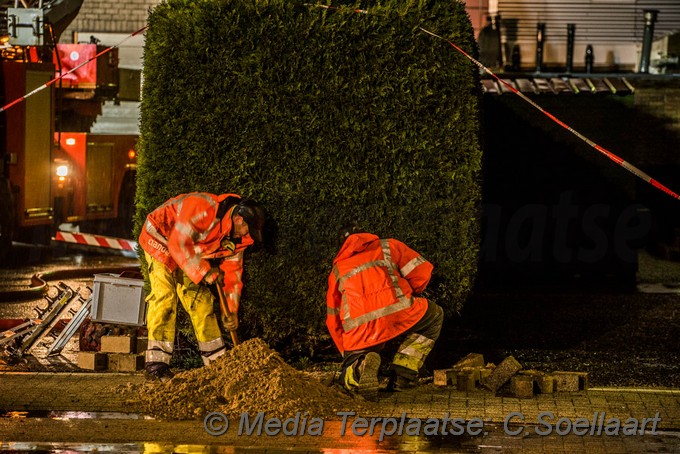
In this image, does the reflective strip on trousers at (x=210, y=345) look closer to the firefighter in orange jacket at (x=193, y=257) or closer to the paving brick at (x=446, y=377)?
the firefighter in orange jacket at (x=193, y=257)

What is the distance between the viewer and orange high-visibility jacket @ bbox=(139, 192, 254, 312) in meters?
8.09

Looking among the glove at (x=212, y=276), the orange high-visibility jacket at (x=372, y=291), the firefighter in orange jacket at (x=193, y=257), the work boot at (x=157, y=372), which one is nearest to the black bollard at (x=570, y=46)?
the orange high-visibility jacket at (x=372, y=291)

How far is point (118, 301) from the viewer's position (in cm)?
891

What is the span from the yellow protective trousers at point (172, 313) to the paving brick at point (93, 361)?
539mm

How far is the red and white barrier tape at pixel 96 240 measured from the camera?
15391mm

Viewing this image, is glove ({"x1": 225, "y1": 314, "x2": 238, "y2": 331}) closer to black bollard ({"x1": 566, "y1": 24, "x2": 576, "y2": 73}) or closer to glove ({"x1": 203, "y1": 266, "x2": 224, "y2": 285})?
glove ({"x1": 203, "y1": 266, "x2": 224, "y2": 285})

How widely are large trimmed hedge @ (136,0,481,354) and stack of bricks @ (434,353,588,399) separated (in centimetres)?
85

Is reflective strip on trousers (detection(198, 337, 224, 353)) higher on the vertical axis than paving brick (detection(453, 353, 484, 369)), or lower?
higher

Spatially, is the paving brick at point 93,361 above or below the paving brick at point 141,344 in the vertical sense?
below

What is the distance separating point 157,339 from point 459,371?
7.26 feet

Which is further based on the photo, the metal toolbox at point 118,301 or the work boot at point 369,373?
the metal toolbox at point 118,301

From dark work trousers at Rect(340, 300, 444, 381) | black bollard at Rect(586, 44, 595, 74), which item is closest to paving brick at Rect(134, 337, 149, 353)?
dark work trousers at Rect(340, 300, 444, 381)

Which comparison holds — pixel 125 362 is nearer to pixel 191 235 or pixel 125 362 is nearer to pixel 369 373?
pixel 191 235

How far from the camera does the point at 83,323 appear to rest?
9.13 m
